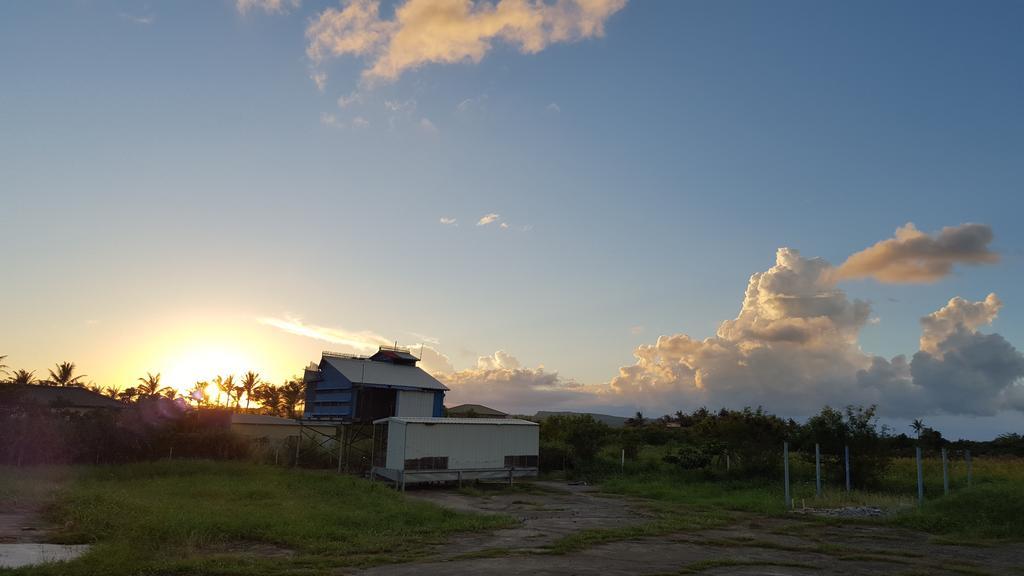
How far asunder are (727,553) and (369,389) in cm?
2481

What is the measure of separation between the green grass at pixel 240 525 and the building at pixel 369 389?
1001 cm

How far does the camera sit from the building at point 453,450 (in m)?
30.9

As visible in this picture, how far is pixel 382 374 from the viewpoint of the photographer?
3897 cm

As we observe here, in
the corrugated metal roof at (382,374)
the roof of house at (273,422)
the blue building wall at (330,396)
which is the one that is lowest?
the roof of house at (273,422)

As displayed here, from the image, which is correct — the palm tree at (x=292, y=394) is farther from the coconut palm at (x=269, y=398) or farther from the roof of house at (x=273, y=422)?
the roof of house at (x=273, y=422)

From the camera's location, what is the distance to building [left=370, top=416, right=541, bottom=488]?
3091 centimetres

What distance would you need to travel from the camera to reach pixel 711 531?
67.1 ft

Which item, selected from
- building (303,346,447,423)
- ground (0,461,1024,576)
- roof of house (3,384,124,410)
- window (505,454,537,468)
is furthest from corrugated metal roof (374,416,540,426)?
roof of house (3,384,124,410)

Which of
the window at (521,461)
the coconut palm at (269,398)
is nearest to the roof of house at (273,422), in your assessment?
the window at (521,461)

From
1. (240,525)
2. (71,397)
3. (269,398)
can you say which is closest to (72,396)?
(71,397)

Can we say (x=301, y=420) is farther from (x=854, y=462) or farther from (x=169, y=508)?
(x=854, y=462)

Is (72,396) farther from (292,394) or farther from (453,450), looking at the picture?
(453,450)

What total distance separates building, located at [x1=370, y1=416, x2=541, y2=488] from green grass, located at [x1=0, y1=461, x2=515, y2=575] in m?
3.86

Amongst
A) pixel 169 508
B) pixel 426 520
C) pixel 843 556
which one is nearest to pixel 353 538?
pixel 426 520
